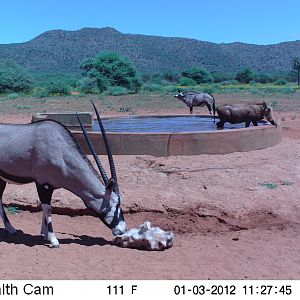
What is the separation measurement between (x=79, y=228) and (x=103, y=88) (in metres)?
41.6

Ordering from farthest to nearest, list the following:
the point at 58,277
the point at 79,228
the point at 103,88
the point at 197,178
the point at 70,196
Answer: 1. the point at 103,88
2. the point at 197,178
3. the point at 70,196
4. the point at 79,228
5. the point at 58,277

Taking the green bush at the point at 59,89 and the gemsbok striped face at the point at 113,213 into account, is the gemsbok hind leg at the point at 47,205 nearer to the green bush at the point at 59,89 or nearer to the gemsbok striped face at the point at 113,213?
the gemsbok striped face at the point at 113,213

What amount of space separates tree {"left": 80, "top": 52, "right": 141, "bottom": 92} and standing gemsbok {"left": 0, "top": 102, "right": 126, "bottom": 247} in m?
41.4

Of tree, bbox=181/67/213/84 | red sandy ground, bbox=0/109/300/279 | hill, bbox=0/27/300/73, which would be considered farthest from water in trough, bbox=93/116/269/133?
hill, bbox=0/27/300/73

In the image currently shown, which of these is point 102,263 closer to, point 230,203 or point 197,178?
point 230,203

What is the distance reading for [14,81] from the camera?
→ 5109 centimetres

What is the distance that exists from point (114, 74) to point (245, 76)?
1138 inches

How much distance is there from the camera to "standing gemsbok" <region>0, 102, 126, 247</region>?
19.6 feet

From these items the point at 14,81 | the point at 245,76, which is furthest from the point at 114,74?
the point at 245,76

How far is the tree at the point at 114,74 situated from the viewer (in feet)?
159

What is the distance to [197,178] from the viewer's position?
853 centimetres

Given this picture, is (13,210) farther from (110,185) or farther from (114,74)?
(114,74)
